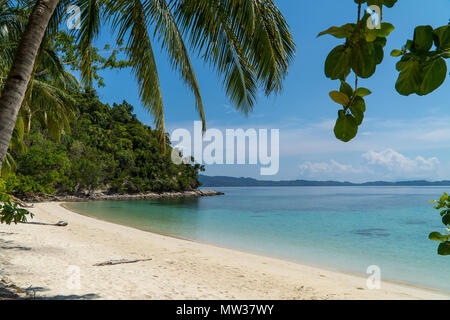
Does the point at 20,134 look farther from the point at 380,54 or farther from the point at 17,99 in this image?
the point at 380,54

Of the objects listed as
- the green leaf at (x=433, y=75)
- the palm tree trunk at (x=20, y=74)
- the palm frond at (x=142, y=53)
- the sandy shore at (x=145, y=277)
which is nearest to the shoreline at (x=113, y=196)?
the sandy shore at (x=145, y=277)

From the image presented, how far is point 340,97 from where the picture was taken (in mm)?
479

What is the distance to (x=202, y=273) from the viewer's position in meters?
6.04

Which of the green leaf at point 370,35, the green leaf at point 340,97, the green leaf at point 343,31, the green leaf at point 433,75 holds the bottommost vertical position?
the green leaf at point 340,97

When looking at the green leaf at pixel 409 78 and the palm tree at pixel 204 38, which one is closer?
the green leaf at pixel 409 78

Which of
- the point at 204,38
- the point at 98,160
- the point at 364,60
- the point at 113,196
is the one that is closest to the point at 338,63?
the point at 364,60

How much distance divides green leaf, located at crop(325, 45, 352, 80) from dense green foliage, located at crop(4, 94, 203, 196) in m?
21.7

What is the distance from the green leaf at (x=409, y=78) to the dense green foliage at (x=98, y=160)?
71.2 feet

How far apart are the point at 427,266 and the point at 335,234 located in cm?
684

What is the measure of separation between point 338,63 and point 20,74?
2.72 meters

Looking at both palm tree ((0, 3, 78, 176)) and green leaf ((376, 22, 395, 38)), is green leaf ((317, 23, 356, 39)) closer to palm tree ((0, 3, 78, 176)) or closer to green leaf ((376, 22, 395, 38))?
green leaf ((376, 22, 395, 38))

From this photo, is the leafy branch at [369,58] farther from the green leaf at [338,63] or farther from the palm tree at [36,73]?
the palm tree at [36,73]

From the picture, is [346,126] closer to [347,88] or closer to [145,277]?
[347,88]

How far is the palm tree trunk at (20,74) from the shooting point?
2365 millimetres
